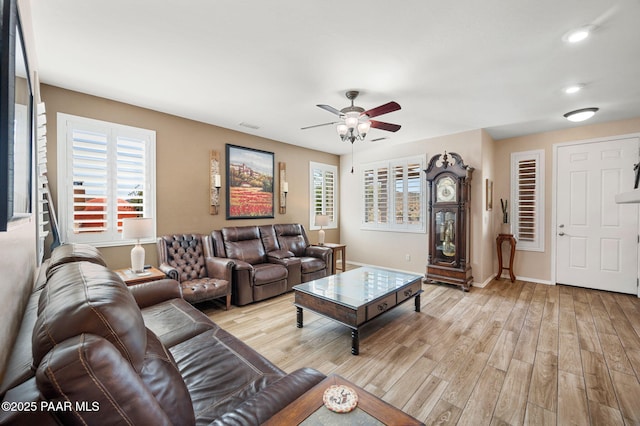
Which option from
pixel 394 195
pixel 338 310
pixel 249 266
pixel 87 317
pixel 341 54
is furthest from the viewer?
pixel 394 195

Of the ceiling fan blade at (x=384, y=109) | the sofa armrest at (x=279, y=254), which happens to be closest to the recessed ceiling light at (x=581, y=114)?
the ceiling fan blade at (x=384, y=109)

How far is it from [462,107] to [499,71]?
0.93 metres

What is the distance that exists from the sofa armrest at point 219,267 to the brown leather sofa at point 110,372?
6.02 feet

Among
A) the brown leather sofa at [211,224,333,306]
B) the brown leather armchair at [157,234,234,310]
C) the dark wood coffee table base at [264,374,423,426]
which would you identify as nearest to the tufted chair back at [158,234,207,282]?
the brown leather armchair at [157,234,234,310]

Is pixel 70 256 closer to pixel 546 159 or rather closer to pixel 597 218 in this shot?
pixel 546 159

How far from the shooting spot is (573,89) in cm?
292

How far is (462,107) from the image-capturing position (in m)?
3.48

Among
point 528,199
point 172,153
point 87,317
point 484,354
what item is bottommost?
point 484,354

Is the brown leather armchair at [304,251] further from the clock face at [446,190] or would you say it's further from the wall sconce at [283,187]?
the clock face at [446,190]

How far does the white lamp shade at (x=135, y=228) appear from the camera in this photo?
2808 mm

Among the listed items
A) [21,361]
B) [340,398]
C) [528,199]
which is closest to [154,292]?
[21,361]

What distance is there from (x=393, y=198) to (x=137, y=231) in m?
4.38

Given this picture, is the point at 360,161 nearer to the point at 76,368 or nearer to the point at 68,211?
the point at 68,211

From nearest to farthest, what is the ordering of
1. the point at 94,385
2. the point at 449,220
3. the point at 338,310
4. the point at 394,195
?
the point at 94,385
the point at 338,310
the point at 449,220
the point at 394,195
